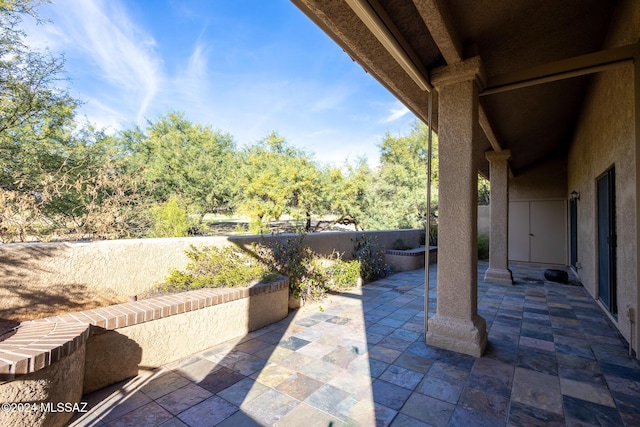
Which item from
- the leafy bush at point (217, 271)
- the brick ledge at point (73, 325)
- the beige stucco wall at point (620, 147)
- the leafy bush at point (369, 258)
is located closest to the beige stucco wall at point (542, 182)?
the beige stucco wall at point (620, 147)

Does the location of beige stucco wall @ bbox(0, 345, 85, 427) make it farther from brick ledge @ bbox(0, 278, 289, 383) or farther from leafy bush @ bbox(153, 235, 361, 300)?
leafy bush @ bbox(153, 235, 361, 300)

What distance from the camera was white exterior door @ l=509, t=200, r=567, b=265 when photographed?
321 inches

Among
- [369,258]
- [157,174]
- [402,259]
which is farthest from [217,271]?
[157,174]

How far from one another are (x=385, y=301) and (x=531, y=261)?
6774 mm

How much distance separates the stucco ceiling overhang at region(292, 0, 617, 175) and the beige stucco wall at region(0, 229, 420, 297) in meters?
2.92

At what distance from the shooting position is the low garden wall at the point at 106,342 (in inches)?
60.3

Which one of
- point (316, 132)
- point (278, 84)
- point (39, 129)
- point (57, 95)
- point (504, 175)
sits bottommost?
point (504, 175)

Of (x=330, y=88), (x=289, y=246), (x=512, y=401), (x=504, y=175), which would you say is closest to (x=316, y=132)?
(x=330, y=88)

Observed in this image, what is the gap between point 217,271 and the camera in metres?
3.58

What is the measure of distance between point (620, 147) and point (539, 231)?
646 centimetres

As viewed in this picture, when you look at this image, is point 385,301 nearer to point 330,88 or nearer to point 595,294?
point 595,294

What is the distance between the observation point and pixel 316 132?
15.1 m

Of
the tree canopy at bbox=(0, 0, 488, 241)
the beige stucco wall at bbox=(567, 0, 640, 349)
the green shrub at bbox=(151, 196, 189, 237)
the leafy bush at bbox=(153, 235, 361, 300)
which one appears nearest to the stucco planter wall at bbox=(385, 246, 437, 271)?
the leafy bush at bbox=(153, 235, 361, 300)

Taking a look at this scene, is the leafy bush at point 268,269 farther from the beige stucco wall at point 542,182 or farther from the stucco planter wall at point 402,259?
the beige stucco wall at point 542,182
